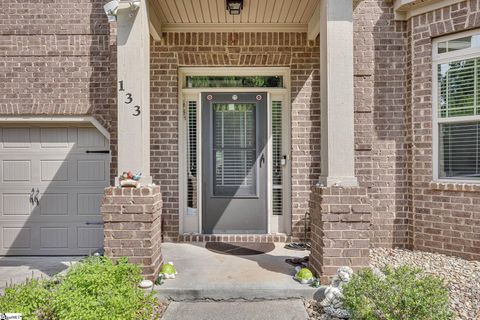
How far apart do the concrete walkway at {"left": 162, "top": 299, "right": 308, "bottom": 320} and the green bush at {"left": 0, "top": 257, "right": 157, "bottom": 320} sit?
391 millimetres

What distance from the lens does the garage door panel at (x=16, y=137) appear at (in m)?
5.29

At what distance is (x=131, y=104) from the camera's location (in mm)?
3461

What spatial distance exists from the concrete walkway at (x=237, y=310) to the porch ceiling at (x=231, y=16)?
3.19 meters

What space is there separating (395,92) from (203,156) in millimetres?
2810

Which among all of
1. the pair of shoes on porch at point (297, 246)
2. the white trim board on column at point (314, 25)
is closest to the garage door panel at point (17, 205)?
the pair of shoes on porch at point (297, 246)

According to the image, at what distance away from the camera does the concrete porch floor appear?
3281mm

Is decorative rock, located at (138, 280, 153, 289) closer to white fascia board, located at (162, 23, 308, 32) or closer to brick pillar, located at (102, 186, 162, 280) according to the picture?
brick pillar, located at (102, 186, 162, 280)

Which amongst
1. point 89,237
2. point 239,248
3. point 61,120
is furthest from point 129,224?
point 61,120

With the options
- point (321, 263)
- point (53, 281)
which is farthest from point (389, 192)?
point (53, 281)

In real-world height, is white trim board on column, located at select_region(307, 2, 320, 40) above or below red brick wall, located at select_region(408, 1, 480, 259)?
above

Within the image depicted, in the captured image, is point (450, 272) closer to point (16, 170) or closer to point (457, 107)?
point (457, 107)

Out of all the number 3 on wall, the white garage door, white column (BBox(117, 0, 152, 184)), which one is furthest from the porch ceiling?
the white garage door

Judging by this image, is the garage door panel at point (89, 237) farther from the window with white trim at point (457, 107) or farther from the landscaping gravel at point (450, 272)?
the window with white trim at point (457, 107)

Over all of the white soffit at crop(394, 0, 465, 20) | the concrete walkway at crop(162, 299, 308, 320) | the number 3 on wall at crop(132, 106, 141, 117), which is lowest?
the concrete walkway at crop(162, 299, 308, 320)
